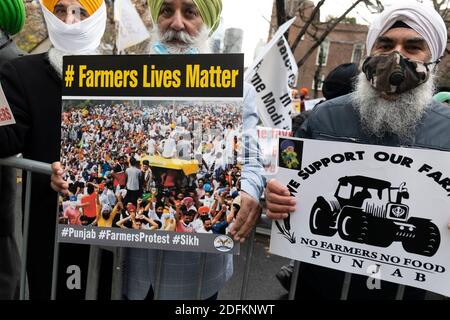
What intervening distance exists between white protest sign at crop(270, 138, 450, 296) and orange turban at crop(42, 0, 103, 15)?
4.59ft

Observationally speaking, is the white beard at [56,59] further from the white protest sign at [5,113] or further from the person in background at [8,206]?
the person in background at [8,206]

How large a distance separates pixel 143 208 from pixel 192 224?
22 centimetres

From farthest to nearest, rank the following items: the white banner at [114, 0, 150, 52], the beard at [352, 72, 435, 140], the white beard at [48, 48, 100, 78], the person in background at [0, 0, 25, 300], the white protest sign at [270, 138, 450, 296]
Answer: the white banner at [114, 0, 150, 52], the person in background at [0, 0, 25, 300], the white beard at [48, 48, 100, 78], the beard at [352, 72, 435, 140], the white protest sign at [270, 138, 450, 296]

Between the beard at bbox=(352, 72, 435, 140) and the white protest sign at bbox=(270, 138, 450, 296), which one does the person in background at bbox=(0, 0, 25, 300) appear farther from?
the beard at bbox=(352, 72, 435, 140)

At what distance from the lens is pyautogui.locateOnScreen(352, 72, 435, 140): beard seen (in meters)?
1.83

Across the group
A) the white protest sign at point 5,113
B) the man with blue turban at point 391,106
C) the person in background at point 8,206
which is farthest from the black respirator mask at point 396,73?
the person in background at point 8,206

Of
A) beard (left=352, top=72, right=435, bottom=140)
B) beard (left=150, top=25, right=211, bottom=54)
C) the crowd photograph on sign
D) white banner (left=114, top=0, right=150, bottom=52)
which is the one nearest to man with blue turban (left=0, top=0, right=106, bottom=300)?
the crowd photograph on sign

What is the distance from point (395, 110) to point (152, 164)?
3.65ft

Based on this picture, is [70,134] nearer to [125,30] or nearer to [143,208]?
[143,208]

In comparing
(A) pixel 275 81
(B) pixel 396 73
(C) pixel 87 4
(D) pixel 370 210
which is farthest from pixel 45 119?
Answer: (A) pixel 275 81

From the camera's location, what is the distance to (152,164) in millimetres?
1662

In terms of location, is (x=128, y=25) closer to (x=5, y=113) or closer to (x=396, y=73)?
(x=5, y=113)

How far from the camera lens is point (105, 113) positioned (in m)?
1.69

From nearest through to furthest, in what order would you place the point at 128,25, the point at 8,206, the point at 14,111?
the point at 14,111, the point at 8,206, the point at 128,25
